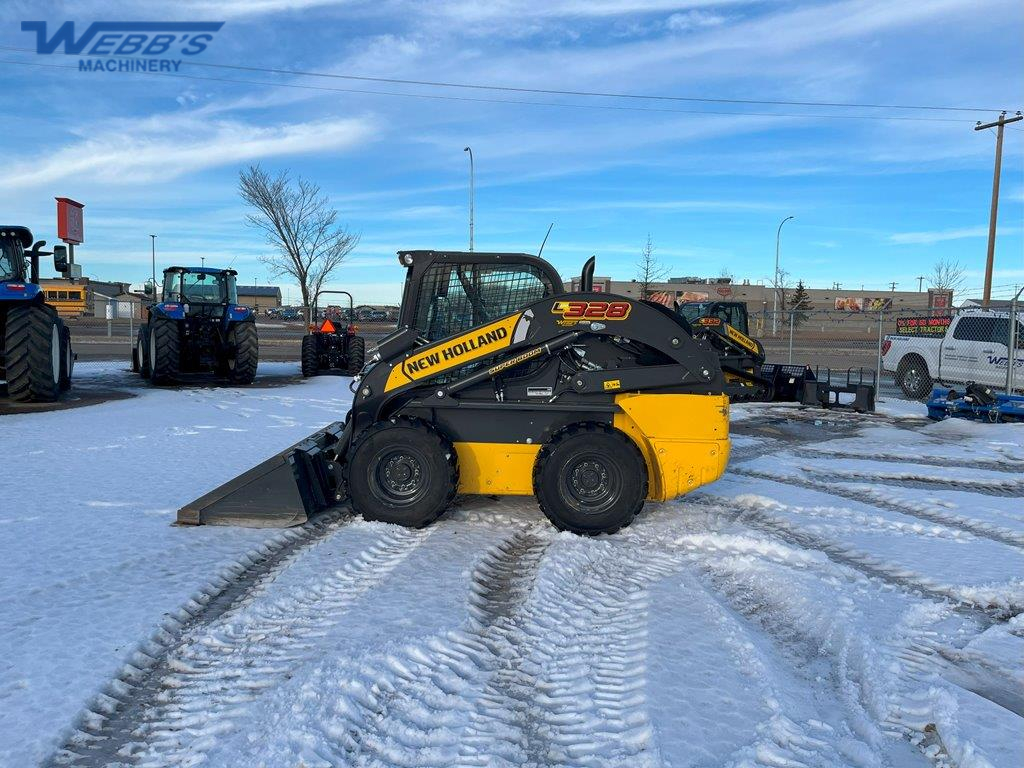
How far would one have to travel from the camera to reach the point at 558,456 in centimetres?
513

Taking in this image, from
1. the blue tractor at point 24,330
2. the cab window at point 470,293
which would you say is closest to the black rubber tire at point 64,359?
the blue tractor at point 24,330

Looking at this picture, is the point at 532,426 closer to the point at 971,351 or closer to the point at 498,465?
the point at 498,465

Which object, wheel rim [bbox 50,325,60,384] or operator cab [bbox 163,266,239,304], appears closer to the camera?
wheel rim [bbox 50,325,60,384]

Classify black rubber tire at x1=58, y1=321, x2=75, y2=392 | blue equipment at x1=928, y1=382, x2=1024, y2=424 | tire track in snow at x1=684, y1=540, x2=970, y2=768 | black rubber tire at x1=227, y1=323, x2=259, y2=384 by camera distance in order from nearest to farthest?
tire track in snow at x1=684, y1=540, x2=970, y2=768 → blue equipment at x1=928, y1=382, x2=1024, y2=424 → black rubber tire at x1=58, y1=321, x2=75, y2=392 → black rubber tire at x1=227, y1=323, x2=259, y2=384

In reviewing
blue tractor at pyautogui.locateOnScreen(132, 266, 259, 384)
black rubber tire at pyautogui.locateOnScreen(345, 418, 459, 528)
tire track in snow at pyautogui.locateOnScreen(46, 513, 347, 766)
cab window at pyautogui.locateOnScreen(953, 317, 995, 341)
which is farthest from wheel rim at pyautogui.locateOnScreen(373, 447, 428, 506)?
cab window at pyautogui.locateOnScreen(953, 317, 995, 341)

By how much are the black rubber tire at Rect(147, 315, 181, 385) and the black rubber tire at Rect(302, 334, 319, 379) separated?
336 cm

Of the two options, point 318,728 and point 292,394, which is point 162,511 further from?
point 292,394

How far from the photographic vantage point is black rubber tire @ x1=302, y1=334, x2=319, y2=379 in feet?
55.0

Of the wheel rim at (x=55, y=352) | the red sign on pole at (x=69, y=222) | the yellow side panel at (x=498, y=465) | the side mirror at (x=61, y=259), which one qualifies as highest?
the red sign on pole at (x=69, y=222)

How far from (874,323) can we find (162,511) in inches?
2502

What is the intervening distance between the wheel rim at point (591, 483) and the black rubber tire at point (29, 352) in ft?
28.2

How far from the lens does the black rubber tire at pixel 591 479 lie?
5.09 metres

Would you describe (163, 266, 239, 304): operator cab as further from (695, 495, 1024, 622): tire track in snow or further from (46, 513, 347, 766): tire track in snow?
(695, 495, 1024, 622): tire track in snow

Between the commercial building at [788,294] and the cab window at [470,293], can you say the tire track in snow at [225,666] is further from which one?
the commercial building at [788,294]
